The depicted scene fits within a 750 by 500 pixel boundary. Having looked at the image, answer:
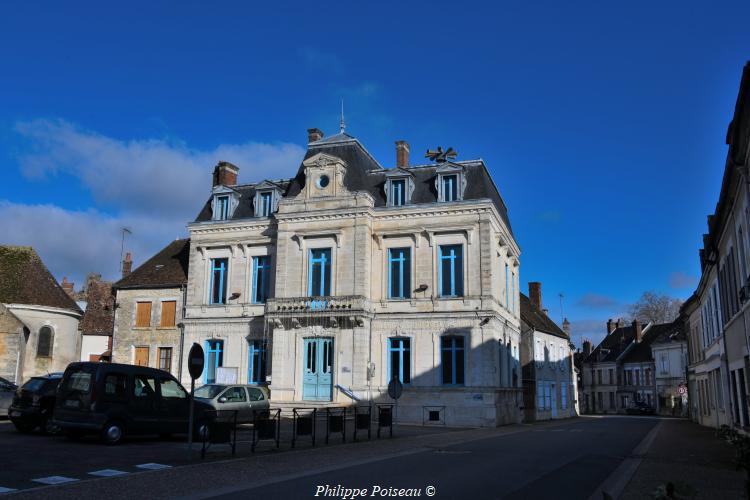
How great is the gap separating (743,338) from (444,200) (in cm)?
1522

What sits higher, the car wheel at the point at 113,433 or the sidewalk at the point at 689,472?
the car wheel at the point at 113,433

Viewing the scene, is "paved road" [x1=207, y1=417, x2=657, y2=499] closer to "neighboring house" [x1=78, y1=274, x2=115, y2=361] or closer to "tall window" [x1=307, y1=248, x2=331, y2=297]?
"tall window" [x1=307, y1=248, x2=331, y2=297]

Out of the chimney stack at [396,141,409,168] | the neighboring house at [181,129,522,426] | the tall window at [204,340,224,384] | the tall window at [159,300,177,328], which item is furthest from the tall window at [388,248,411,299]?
the tall window at [159,300,177,328]

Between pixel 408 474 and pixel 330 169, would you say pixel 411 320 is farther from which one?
pixel 408 474

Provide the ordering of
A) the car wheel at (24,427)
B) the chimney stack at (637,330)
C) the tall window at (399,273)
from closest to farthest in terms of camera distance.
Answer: the car wheel at (24,427)
the tall window at (399,273)
the chimney stack at (637,330)

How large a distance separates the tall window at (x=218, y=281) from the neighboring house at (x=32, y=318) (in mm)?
9209

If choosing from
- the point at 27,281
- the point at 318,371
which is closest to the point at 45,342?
the point at 27,281

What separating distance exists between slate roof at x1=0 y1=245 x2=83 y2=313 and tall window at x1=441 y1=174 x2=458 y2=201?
2152 cm

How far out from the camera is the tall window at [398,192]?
30.0 metres

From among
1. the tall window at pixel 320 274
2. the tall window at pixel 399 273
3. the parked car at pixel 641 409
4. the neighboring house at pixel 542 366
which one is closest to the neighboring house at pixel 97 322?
the tall window at pixel 320 274

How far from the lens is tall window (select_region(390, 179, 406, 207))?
30.0 m

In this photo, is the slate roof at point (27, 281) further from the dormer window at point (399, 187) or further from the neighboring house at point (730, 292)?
the neighboring house at point (730, 292)

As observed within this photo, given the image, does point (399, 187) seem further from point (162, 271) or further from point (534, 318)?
point (534, 318)

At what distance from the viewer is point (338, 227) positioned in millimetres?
29469
